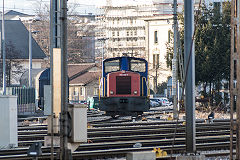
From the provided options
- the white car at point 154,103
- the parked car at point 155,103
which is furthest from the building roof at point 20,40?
the white car at point 154,103

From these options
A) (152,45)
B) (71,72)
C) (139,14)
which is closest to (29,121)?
(71,72)

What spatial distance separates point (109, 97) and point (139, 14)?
368 feet

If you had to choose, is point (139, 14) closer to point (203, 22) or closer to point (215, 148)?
point (203, 22)

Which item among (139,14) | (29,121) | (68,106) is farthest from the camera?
(139,14)

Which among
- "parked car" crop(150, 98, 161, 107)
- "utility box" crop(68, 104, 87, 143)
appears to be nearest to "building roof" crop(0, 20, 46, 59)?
"parked car" crop(150, 98, 161, 107)

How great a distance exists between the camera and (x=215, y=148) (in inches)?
768

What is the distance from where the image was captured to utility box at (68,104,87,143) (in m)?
12.8

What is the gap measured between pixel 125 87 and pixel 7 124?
14124mm

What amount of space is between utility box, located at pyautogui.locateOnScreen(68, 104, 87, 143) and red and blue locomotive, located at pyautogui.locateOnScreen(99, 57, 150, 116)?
1960cm

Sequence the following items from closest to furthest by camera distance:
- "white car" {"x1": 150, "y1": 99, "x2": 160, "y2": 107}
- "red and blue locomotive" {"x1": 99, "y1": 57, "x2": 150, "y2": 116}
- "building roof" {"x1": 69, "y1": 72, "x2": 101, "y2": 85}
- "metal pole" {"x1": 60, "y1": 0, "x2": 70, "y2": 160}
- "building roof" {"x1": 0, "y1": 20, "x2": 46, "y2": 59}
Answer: "metal pole" {"x1": 60, "y1": 0, "x2": 70, "y2": 160}, "red and blue locomotive" {"x1": 99, "y1": 57, "x2": 150, "y2": 116}, "white car" {"x1": 150, "y1": 99, "x2": 160, "y2": 107}, "building roof" {"x1": 69, "y1": 72, "x2": 101, "y2": 85}, "building roof" {"x1": 0, "y1": 20, "x2": 46, "y2": 59}

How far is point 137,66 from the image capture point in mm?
32906

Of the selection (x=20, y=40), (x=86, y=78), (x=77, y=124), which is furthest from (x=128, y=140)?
(x=20, y=40)

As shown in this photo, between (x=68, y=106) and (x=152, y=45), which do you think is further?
(x=152, y=45)

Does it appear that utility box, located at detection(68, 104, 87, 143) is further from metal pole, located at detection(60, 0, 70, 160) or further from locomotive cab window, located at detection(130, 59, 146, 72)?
locomotive cab window, located at detection(130, 59, 146, 72)
